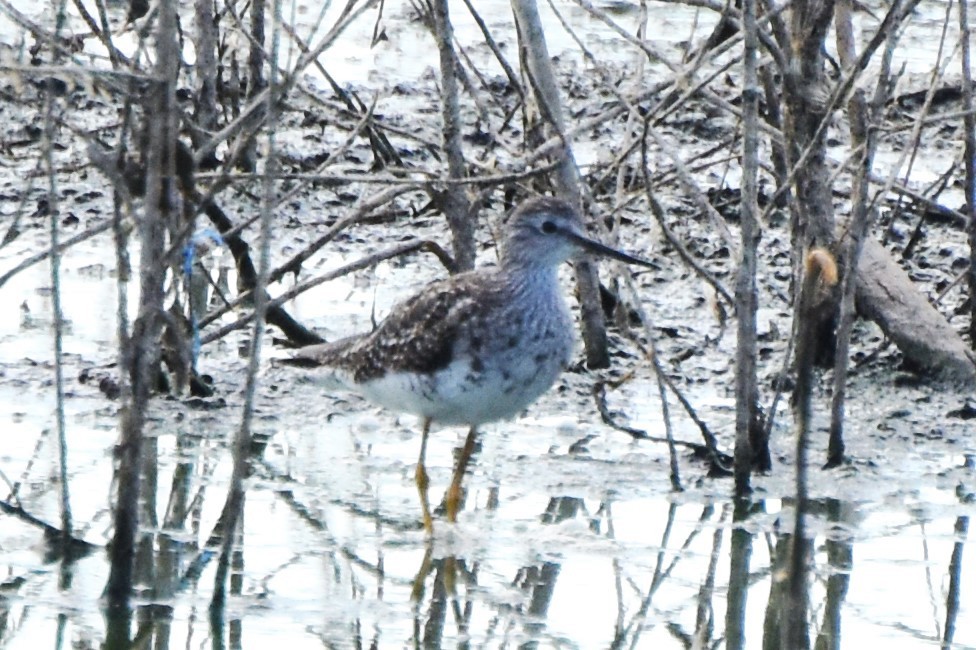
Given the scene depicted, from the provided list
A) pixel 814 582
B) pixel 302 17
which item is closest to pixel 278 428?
pixel 814 582

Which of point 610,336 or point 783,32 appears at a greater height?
point 783,32

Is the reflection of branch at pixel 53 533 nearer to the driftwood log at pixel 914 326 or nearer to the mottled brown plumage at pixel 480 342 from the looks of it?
the mottled brown plumage at pixel 480 342

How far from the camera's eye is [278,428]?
7.10 metres

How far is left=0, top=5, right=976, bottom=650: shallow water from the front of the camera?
5.23m

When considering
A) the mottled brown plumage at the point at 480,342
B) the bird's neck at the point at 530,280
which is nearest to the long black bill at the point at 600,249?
the mottled brown plumage at the point at 480,342

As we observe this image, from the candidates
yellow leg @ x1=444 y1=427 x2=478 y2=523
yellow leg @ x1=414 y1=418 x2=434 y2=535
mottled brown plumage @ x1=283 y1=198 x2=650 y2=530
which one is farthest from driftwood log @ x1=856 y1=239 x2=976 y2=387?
yellow leg @ x1=414 y1=418 x2=434 y2=535

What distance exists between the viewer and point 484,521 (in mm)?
6195

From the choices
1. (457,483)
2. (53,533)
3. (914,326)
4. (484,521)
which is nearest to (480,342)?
(457,483)

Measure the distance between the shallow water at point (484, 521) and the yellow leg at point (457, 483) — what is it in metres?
0.07

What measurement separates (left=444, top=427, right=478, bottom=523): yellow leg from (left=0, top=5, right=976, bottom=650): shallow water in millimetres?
68

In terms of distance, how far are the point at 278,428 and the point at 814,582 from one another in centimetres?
246

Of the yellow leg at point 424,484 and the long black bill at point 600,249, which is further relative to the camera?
the long black bill at point 600,249

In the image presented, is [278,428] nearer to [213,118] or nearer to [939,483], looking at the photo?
[213,118]

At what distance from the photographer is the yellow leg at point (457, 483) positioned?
6180mm
